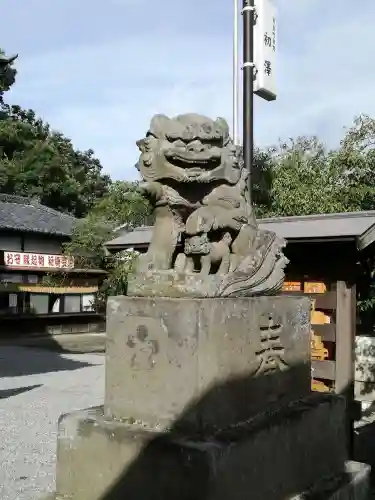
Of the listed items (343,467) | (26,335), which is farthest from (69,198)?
(343,467)

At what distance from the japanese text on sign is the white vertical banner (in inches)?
666

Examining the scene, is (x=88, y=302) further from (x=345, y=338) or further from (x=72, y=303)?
(x=345, y=338)

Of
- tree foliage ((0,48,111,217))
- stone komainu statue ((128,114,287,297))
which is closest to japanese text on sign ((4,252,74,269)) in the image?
tree foliage ((0,48,111,217))

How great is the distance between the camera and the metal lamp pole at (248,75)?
5809 millimetres

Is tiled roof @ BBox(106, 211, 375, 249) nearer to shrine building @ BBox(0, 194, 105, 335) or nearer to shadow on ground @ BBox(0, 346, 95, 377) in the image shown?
shadow on ground @ BBox(0, 346, 95, 377)

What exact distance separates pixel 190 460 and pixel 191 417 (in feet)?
0.92

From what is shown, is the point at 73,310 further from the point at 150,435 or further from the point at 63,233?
the point at 150,435

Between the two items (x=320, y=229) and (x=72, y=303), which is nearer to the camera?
(x=320, y=229)

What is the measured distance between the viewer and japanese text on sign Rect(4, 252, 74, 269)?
21.4 metres

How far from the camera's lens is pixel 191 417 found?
3.22m

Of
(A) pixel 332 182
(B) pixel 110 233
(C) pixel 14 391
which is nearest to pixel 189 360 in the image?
(C) pixel 14 391

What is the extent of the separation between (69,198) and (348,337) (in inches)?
1153

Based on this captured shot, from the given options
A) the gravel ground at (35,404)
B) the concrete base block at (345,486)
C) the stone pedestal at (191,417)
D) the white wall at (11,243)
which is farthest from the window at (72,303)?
the stone pedestal at (191,417)

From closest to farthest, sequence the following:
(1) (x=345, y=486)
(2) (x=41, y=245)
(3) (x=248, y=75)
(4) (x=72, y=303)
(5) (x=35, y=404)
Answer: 1. (1) (x=345, y=486)
2. (3) (x=248, y=75)
3. (5) (x=35, y=404)
4. (4) (x=72, y=303)
5. (2) (x=41, y=245)
